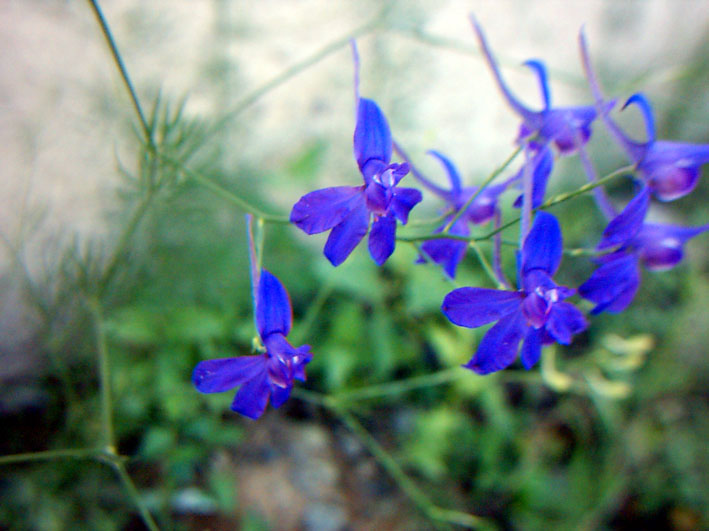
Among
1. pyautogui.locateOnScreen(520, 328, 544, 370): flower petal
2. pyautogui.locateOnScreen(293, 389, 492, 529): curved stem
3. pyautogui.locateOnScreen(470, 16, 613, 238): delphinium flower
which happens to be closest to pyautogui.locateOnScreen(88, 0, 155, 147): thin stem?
pyautogui.locateOnScreen(470, 16, 613, 238): delphinium flower

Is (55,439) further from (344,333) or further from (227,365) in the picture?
(227,365)

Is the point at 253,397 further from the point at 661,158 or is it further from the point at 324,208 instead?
the point at 661,158

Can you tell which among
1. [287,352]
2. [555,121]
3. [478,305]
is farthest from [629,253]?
[287,352]

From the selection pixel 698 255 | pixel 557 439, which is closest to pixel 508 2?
pixel 698 255

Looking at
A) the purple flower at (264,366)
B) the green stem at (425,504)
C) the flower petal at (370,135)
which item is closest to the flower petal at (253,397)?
the purple flower at (264,366)

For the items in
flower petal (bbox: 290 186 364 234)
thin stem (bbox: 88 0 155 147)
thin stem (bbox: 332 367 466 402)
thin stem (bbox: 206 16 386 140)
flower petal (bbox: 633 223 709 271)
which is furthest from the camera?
thin stem (bbox: 332 367 466 402)

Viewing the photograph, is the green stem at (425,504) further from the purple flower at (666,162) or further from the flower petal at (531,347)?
the purple flower at (666,162)

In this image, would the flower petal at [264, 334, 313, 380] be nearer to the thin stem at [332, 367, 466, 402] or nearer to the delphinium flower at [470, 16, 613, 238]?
the delphinium flower at [470, 16, 613, 238]

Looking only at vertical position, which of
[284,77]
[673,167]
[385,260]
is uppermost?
[284,77]
